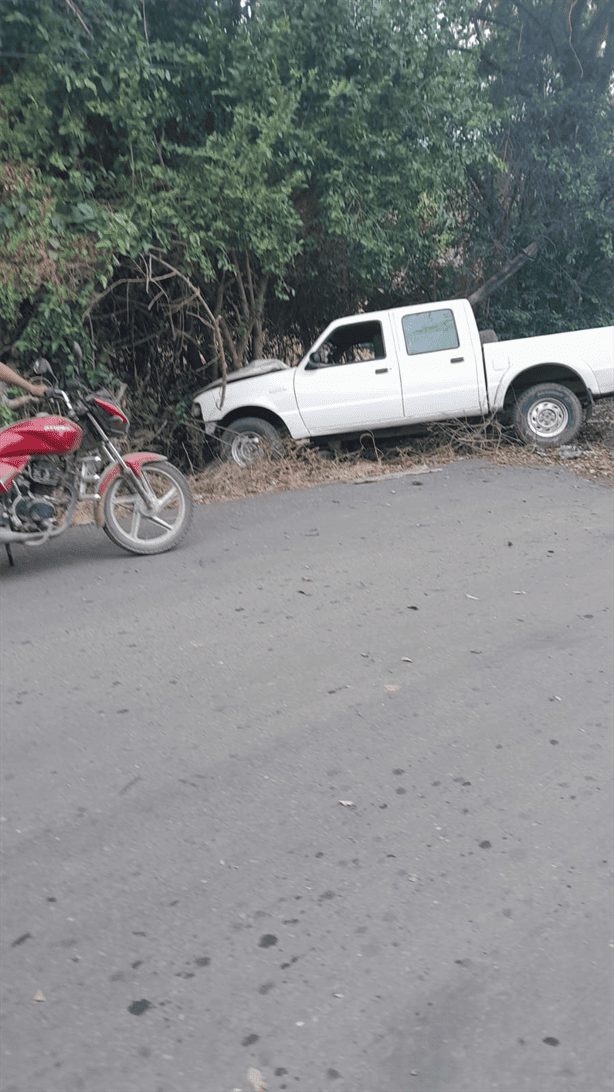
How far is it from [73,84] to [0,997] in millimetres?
10575

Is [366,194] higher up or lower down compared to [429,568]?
higher up

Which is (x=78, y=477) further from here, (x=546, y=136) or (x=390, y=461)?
(x=546, y=136)

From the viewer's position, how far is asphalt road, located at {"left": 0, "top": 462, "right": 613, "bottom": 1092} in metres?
2.42

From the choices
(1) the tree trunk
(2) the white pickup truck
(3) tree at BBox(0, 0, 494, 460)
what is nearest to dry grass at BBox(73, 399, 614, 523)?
(2) the white pickup truck

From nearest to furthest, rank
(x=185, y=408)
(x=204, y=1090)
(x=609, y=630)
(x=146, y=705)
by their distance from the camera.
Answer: (x=204, y=1090)
(x=146, y=705)
(x=609, y=630)
(x=185, y=408)

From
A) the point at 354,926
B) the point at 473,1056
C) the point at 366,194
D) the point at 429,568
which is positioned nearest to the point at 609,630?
the point at 429,568

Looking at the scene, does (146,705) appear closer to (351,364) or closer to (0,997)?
(0,997)

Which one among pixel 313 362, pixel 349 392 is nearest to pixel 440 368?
pixel 349 392

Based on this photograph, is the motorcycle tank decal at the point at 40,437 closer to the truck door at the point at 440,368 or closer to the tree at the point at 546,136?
the truck door at the point at 440,368

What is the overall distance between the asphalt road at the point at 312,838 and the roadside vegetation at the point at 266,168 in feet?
20.0

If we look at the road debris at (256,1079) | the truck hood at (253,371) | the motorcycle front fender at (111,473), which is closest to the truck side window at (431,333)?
the truck hood at (253,371)

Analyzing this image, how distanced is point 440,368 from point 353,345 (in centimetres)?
127

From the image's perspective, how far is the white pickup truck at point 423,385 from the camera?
38.2ft

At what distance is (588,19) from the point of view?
15.6m
